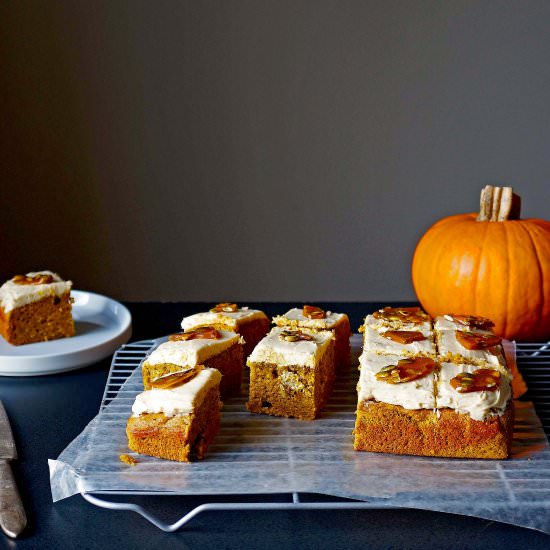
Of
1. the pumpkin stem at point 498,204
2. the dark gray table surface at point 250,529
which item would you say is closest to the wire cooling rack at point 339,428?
the dark gray table surface at point 250,529

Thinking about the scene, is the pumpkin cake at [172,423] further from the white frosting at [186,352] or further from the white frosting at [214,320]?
the white frosting at [214,320]

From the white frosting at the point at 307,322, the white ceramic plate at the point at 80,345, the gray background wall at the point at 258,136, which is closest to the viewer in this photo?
the white frosting at the point at 307,322

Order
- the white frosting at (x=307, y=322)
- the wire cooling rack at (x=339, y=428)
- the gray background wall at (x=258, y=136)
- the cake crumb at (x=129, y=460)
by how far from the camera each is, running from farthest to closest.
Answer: the gray background wall at (x=258, y=136), the white frosting at (x=307, y=322), the cake crumb at (x=129, y=460), the wire cooling rack at (x=339, y=428)

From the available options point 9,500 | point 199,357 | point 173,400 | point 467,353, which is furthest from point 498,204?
point 9,500

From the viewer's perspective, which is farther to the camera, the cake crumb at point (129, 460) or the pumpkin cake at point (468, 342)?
the pumpkin cake at point (468, 342)

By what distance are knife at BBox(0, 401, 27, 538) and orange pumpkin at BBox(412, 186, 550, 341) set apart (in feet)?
4.79

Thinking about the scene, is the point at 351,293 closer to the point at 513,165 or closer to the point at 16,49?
the point at 513,165

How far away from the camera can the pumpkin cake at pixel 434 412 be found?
5.82 ft

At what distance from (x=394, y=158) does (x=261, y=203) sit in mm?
680

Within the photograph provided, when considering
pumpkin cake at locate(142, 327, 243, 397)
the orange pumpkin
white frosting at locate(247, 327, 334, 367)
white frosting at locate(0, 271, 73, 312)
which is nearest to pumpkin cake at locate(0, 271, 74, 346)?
white frosting at locate(0, 271, 73, 312)

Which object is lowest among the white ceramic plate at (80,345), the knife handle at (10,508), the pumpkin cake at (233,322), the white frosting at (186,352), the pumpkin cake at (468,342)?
the white ceramic plate at (80,345)

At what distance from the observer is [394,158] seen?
3924 mm

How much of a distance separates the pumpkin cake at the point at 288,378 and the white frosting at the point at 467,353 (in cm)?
30

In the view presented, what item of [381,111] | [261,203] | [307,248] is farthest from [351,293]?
[381,111]
